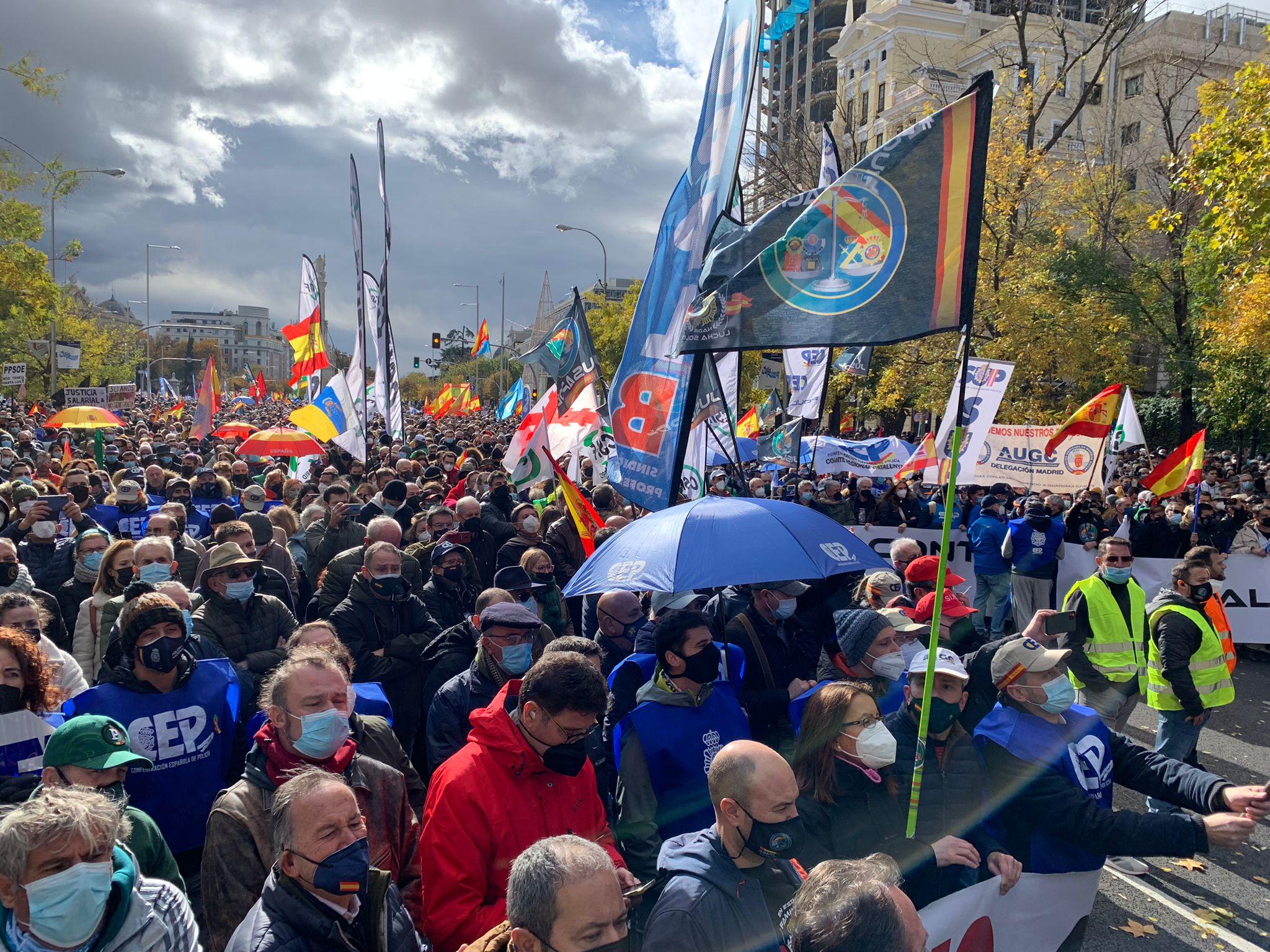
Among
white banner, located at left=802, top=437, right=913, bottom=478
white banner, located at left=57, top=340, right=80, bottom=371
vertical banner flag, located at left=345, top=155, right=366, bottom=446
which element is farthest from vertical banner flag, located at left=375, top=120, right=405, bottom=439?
white banner, located at left=57, top=340, right=80, bottom=371

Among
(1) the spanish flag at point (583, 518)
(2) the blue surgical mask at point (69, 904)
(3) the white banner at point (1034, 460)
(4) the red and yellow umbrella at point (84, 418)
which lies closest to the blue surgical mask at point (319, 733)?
(2) the blue surgical mask at point (69, 904)

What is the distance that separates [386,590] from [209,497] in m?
5.79

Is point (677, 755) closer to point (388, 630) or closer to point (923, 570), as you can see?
point (388, 630)

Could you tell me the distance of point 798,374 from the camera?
38.9ft

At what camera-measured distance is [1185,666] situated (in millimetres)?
5789

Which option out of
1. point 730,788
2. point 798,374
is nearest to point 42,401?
point 798,374

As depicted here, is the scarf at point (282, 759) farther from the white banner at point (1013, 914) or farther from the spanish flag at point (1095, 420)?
the spanish flag at point (1095, 420)

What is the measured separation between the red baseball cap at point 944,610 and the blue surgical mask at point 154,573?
14.5ft

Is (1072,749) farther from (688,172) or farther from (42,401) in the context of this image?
(42,401)

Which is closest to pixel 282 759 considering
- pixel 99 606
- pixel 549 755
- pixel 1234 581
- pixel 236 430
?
pixel 549 755

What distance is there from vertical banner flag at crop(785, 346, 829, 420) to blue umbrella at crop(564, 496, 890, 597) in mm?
6511

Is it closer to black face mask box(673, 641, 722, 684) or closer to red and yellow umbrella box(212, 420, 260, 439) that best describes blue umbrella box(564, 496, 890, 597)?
black face mask box(673, 641, 722, 684)

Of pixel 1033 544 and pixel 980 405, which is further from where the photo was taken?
pixel 980 405

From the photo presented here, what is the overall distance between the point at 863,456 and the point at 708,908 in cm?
1353
